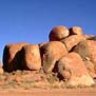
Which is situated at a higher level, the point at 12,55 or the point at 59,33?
the point at 59,33

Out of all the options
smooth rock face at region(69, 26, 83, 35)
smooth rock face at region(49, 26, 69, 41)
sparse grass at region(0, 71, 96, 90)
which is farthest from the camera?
smooth rock face at region(49, 26, 69, 41)

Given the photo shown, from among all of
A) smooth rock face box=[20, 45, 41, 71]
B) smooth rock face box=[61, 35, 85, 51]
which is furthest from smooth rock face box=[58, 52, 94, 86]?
smooth rock face box=[61, 35, 85, 51]

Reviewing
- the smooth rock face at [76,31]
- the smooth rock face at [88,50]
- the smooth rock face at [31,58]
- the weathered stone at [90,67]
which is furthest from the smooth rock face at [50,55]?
the smooth rock face at [76,31]

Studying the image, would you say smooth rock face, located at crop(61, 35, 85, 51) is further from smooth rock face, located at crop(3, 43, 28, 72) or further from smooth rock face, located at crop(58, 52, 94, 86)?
smooth rock face, located at crop(3, 43, 28, 72)

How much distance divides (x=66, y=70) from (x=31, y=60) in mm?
4059

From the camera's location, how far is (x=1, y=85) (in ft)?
128

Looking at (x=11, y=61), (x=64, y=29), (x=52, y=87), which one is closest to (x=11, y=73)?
(x=11, y=61)

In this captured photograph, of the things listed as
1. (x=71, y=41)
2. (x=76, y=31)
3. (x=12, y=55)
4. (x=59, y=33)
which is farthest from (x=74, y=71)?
(x=59, y=33)

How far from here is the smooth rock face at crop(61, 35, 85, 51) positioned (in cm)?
4376

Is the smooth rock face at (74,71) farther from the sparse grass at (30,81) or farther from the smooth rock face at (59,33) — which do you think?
the smooth rock face at (59,33)

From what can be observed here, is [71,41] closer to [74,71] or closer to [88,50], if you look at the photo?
[88,50]

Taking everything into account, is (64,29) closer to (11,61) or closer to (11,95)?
(11,61)

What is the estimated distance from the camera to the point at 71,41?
145ft

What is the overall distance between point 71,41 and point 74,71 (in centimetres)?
552
